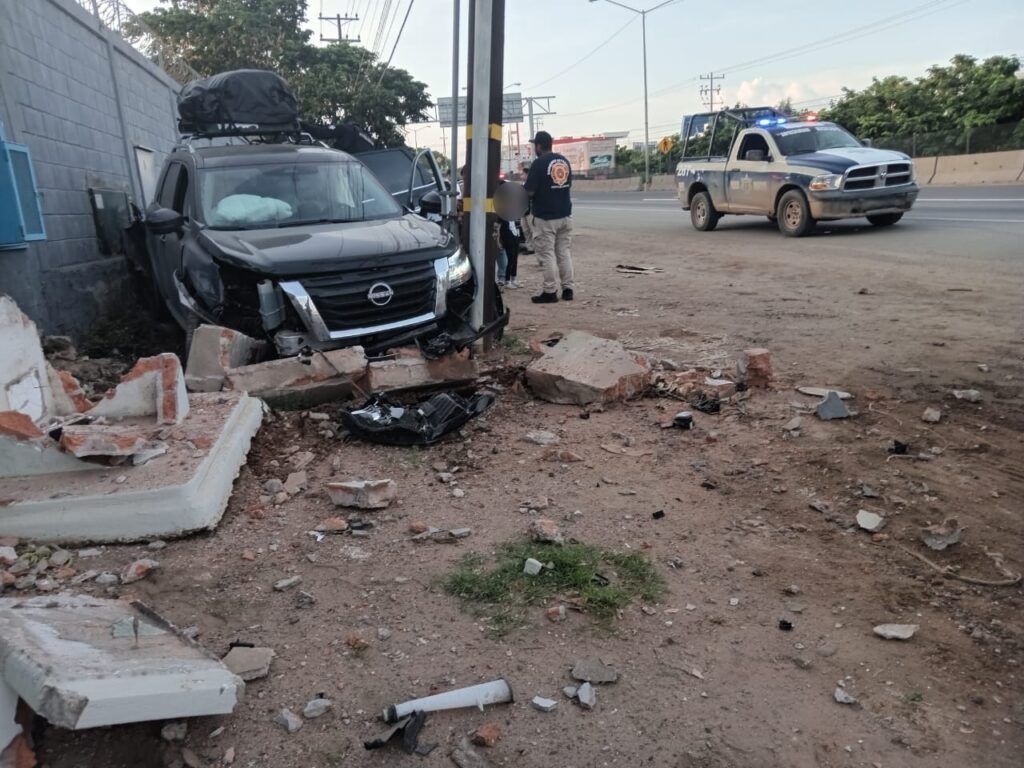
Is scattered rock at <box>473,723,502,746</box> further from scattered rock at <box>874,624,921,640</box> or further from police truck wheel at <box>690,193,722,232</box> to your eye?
police truck wheel at <box>690,193,722,232</box>

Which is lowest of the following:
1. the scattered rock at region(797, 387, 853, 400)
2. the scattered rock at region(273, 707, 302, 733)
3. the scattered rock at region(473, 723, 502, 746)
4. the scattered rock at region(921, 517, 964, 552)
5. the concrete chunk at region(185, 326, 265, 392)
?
the scattered rock at region(473, 723, 502, 746)

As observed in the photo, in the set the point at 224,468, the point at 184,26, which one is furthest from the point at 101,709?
the point at 184,26

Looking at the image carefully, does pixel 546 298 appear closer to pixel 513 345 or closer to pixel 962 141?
pixel 513 345

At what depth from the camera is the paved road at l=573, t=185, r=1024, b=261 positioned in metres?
11.7

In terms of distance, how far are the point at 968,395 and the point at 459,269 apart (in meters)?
3.63

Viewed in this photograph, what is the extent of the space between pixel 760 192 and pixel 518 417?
1136 cm

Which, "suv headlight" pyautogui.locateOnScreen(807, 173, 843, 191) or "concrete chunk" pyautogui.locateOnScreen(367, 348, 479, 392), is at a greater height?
"suv headlight" pyautogui.locateOnScreen(807, 173, 843, 191)

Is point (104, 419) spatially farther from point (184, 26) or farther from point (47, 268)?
point (184, 26)

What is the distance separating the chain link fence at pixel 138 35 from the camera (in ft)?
33.7

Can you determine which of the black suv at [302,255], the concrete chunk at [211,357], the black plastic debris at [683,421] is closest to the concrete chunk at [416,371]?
the black suv at [302,255]

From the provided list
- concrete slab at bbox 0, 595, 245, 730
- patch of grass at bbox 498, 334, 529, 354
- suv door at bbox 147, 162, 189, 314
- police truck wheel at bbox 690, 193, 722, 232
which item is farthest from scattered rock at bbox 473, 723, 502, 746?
police truck wheel at bbox 690, 193, 722, 232

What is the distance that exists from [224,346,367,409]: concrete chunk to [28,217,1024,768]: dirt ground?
A: 0.71ft

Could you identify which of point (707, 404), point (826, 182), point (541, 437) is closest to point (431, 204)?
point (541, 437)

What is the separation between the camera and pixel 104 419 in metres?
4.31
